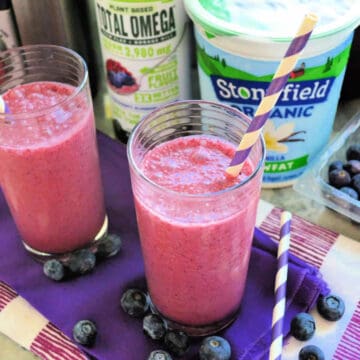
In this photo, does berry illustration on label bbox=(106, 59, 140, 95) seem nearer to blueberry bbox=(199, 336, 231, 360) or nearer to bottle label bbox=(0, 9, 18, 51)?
bottle label bbox=(0, 9, 18, 51)

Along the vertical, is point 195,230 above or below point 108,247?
above

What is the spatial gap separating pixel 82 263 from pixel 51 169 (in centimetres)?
16

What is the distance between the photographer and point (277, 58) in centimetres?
83

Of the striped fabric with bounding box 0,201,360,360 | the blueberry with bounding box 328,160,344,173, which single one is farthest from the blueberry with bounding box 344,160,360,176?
the striped fabric with bounding box 0,201,360,360

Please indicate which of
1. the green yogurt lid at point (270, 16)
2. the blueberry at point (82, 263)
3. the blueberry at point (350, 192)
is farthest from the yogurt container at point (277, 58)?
the blueberry at point (82, 263)

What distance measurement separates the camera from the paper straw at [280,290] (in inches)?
28.3

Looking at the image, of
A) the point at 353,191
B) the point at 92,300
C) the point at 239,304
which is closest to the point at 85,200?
the point at 92,300

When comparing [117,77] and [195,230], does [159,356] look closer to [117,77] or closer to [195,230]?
[195,230]

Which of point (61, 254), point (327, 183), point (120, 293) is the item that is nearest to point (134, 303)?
point (120, 293)

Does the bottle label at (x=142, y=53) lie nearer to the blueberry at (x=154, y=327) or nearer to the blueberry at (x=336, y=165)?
the blueberry at (x=336, y=165)

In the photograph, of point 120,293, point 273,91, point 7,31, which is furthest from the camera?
point 7,31

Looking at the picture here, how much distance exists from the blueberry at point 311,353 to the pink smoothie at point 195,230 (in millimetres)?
107

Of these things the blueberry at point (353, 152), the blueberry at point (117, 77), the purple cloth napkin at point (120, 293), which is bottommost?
the purple cloth napkin at point (120, 293)

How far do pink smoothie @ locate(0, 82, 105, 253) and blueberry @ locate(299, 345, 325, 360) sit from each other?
36 cm
